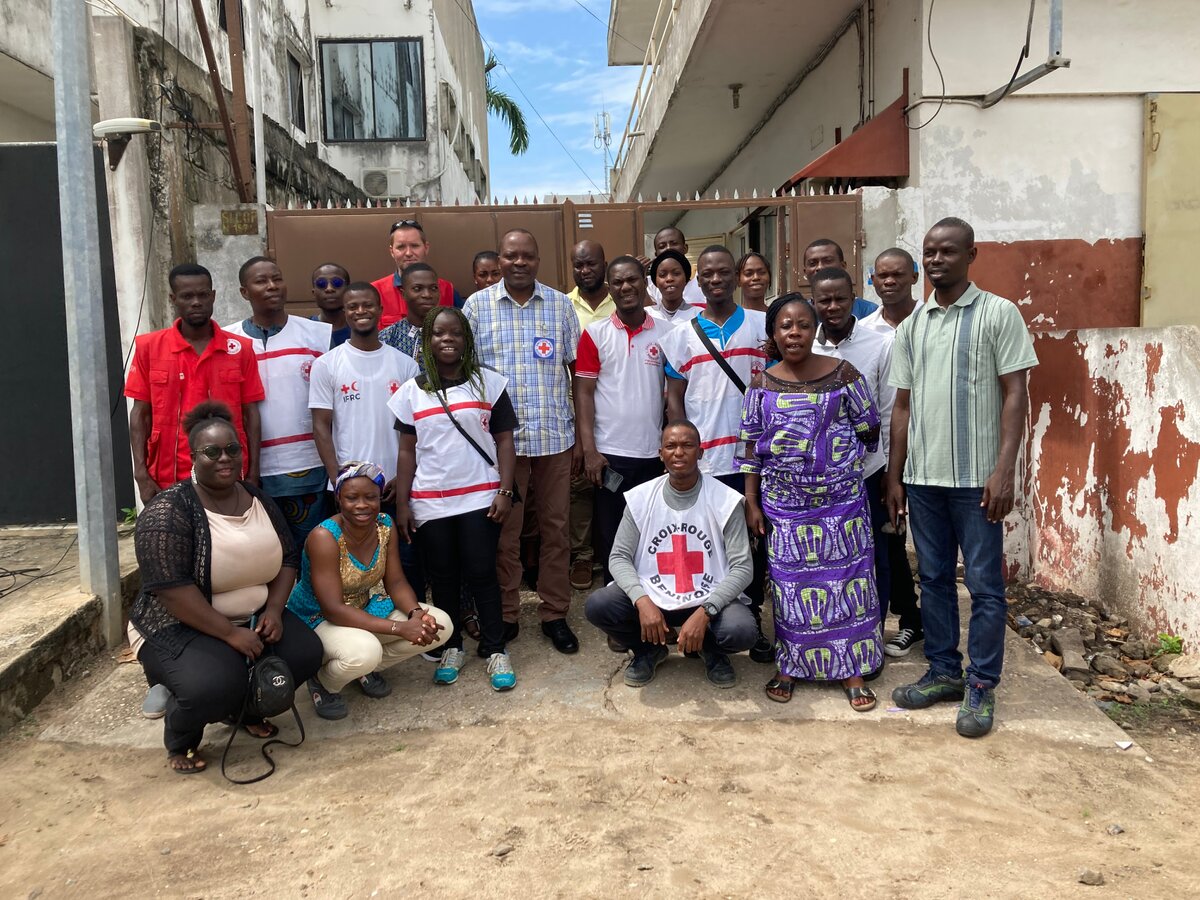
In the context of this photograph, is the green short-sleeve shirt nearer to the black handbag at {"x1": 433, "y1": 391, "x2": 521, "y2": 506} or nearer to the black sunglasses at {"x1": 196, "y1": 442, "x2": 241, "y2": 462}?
the black handbag at {"x1": 433, "y1": 391, "x2": 521, "y2": 506}

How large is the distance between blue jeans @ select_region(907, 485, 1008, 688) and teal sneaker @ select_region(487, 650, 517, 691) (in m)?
1.71

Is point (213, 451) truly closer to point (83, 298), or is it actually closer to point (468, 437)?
point (468, 437)

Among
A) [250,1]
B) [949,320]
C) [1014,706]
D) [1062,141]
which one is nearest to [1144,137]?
[1062,141]

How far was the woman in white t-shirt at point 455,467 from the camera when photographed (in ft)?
11.9

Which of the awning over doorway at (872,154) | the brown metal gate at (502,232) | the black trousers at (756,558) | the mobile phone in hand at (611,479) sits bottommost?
the black trousers at (756,558)

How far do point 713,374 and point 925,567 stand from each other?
121 cm

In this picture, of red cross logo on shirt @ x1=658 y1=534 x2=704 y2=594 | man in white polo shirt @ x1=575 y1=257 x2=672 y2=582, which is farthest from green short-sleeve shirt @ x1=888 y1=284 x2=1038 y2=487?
man in white polo shirt @ x1=575 y1=257 x2=672 y2=582

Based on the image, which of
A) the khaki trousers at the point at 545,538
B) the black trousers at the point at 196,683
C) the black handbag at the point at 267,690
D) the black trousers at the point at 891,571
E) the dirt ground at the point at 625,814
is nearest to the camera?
the dirt ground at the point at 625,814

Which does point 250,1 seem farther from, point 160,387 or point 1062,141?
point 1062,141

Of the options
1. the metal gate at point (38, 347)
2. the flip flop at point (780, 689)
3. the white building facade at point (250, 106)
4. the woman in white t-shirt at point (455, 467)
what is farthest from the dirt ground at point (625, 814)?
the white building facade at point (250, 106)

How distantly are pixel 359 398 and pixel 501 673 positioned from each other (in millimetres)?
1338

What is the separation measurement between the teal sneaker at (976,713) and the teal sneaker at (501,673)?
177 cm

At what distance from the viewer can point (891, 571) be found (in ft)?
13.0

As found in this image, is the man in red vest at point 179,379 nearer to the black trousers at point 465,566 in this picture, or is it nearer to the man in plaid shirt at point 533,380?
the black trousers at point 465,566
